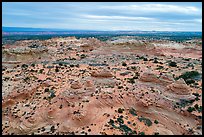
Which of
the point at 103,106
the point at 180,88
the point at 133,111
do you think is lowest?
the point at 133,111

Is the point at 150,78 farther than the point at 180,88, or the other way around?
the point at 150,78

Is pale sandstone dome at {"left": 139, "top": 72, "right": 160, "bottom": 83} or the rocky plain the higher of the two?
pale sandstone dome at {"left": 139, "top": 72, "right": 160, "bottom": 83}

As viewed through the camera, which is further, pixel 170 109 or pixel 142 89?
pixel 142 89

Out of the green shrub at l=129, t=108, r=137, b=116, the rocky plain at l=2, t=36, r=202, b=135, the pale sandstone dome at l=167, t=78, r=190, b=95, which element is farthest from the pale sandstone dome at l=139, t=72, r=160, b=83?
the green shrub at l=129, t=108, r=137, b=116

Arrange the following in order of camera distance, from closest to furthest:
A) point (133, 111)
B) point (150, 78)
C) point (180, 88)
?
point (133, 111)
point (180, 88)
point (150, 78)

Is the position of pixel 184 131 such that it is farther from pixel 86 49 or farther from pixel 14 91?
→ pixel 86 49

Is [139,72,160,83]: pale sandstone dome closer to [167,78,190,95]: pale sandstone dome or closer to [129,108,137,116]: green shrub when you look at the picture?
[167,78,190,95]: pale sandstone dome

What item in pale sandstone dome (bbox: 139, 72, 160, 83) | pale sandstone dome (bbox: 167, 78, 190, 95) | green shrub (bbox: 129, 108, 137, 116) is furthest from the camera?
pale sandstone dome (bbox: 139, 72, 160, 83)

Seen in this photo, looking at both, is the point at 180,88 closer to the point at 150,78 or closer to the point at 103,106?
the point at 150,78

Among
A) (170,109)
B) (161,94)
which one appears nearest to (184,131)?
(170,109)

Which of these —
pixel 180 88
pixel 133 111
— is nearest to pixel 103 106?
pixel 133 111

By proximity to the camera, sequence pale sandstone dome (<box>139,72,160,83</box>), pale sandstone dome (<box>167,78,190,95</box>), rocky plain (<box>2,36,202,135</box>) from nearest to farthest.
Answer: rocky plain (<box>2,36,202,135</box>)
pale sandstone dome (<box>167,78,190,95</box>)
pale sandstone dome (<box>139,72,160,83</box>)
